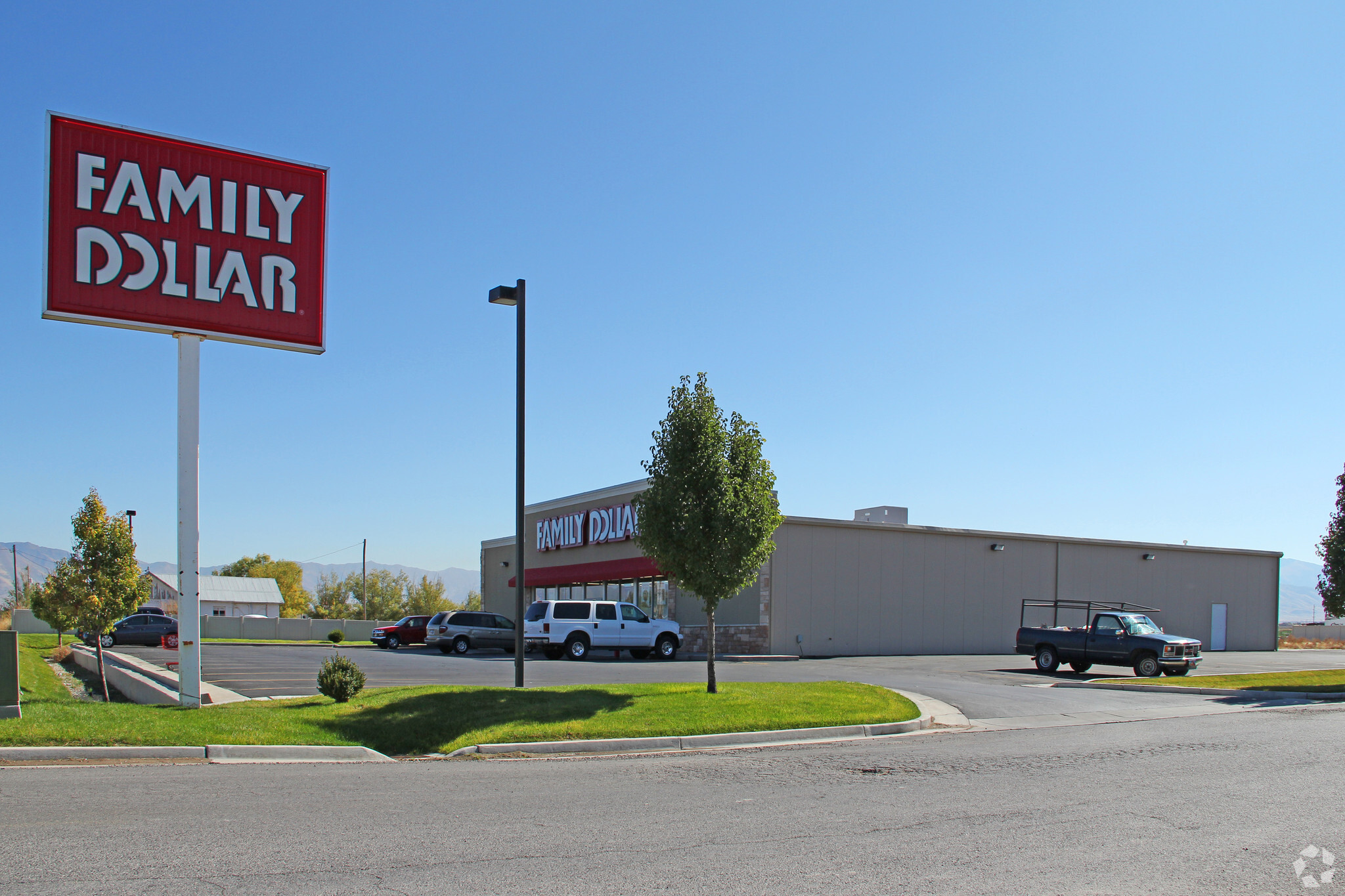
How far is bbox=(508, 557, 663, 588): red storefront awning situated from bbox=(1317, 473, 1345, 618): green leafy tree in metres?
18.7

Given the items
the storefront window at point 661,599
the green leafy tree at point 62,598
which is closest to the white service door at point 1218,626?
the storefront window at point 661,599

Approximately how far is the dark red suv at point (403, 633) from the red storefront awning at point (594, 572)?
4945mm

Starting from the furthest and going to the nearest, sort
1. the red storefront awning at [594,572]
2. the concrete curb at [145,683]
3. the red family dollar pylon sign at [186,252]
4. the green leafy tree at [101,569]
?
the red storefront awning at [594,572]
the green leafy tree at [101,569]
the concrete curb at [145,683]
the red family dollar pylon sign at [186,252]

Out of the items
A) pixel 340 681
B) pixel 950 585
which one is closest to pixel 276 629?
pixel 950 585

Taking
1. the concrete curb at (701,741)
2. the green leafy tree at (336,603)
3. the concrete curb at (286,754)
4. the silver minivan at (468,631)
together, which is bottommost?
the green leafy tree at (336,603)

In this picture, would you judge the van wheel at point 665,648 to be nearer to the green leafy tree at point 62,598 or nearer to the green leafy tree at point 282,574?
the green leafy tree at point 62,598

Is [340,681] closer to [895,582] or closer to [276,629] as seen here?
[895,582]

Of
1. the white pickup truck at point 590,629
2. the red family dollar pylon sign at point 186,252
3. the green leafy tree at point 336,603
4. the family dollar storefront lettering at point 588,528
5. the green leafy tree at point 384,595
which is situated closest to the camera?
the red family dollar pylon sign at point 186,252

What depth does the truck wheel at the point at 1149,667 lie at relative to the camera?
84.4 feet

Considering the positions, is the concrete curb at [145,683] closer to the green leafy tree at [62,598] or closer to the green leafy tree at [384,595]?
the green leafy tree at [62,598]

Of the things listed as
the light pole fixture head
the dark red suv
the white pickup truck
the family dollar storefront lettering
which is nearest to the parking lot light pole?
the light pole fixture head

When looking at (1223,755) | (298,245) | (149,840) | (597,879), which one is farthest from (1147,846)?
(298,245)

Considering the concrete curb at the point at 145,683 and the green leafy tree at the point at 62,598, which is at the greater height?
the green leafy tree at the point at 62,598

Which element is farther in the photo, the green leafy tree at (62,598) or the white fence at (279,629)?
the white fence at (279,629)
